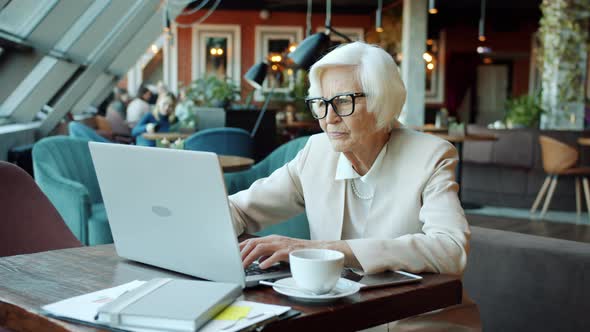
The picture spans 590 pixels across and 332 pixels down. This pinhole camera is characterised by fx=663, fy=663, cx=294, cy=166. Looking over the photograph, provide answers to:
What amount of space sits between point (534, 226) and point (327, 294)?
19.4 ft

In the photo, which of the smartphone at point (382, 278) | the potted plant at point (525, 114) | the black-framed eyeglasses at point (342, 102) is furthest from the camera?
the potted plant at point (525, 114)

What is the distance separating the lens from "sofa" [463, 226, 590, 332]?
1.92 metres

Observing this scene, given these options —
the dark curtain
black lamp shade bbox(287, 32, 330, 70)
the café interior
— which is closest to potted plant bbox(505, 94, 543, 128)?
the café interior

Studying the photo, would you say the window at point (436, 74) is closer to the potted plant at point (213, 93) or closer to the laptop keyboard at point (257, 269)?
the potted plant at point (213, 93)

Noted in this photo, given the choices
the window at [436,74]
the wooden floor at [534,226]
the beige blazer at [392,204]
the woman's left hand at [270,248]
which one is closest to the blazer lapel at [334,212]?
the beige blazer at [392,204]

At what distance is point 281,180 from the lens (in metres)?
1.92

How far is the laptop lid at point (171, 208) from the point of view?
1239 mm

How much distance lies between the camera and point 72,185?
3.40m

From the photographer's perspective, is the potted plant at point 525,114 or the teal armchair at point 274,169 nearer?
the teal armchair at point 274,169

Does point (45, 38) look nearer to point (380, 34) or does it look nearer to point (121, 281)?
point (121, 281)

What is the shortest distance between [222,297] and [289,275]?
0.94 feet

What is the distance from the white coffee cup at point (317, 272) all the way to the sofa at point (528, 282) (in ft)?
3.33

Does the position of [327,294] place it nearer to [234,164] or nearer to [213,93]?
[234,164]

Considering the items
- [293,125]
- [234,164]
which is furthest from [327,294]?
[293,125]
